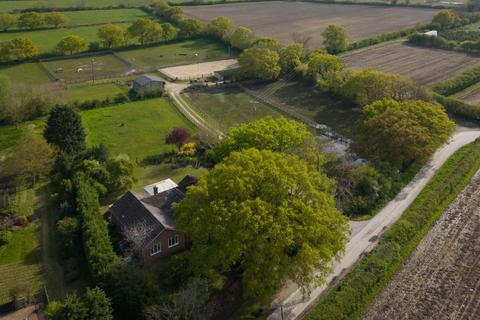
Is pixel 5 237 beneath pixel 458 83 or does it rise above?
beneath

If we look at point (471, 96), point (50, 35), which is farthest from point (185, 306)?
point (50, 35)

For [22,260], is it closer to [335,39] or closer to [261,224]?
[261,224]

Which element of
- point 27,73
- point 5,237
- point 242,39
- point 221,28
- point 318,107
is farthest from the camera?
point 221,28

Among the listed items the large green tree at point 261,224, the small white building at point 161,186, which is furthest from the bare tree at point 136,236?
the small white building at point 161,186

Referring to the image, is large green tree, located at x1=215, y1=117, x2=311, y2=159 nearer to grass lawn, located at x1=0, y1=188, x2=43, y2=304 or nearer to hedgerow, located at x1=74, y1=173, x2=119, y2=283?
hedgerow, located at x1=74, y1=173, x2=119, y2=283

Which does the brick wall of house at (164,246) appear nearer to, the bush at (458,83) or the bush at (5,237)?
the bush at (5,237)

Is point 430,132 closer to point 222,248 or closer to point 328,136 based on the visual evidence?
point 328,136
